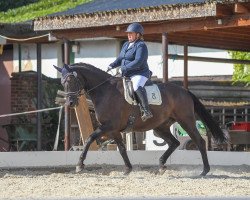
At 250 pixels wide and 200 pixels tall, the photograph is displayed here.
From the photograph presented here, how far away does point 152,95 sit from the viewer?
1473cm

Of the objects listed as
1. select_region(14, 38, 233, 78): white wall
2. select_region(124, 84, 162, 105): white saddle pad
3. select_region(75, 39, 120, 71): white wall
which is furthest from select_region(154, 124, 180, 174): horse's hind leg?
select_region(75, 39, 120, 71): white wall

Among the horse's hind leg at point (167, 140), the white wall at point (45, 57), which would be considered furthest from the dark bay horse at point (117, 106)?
the white wall at point (45, 57)

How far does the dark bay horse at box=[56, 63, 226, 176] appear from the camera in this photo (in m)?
14.4

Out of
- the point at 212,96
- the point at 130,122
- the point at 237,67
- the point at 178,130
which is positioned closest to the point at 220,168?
the point at 130,122

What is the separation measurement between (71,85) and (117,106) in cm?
83

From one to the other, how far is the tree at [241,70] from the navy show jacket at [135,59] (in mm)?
10293

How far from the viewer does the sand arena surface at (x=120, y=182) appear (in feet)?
37.6

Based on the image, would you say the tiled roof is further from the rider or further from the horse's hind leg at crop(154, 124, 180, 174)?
the horse's hind leg at crop(154, 124, 180, 174)

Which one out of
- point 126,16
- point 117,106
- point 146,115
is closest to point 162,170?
point 146,115

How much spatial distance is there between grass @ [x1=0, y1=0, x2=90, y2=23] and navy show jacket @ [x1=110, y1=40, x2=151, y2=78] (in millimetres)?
17386

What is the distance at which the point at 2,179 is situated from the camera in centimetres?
1361

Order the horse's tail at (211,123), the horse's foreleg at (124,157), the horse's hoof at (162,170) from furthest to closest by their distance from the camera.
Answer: the horse's tail at (211,123), the horse's hoof at (162,170), the horse's foreleg at (124,157)

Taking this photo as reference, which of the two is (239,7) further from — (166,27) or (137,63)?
(137,63)

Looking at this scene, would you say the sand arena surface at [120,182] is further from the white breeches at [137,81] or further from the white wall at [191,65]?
the white wall at [191,65]
